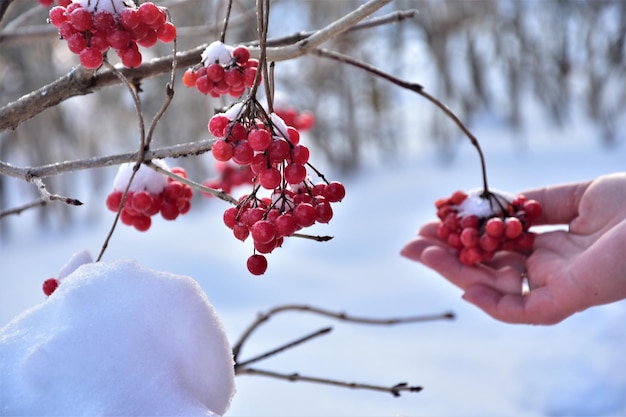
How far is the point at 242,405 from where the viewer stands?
1.50 metres

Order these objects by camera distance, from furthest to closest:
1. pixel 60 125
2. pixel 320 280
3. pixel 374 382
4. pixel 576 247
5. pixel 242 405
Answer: pixel 60 125, pixel 320 280, pixel 374 382, pixel 242 405, pixel 576 247

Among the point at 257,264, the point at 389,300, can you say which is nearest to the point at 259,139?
the point at 257,264

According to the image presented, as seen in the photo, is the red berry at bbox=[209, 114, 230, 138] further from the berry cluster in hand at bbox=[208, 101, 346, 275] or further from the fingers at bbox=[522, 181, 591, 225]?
the fingers at bbox=[522, 181, 591, 225]

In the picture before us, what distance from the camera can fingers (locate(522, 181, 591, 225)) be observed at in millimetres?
1280

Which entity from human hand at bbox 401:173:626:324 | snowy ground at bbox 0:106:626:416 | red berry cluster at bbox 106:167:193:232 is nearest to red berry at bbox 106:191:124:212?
red berry cluster at bbox 106:167:193:232

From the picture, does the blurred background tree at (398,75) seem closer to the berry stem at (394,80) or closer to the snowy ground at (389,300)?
the snowy ground at (389,300)

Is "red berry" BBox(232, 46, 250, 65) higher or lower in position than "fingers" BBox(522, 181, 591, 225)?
lower

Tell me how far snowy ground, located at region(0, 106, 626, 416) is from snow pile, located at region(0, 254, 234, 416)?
0.78 metres

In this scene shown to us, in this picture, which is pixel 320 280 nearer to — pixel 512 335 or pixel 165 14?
pixel 512 335

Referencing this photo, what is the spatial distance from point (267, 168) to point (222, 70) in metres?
0.18

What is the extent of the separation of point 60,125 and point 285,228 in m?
5.16

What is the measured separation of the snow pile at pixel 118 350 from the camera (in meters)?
0.60

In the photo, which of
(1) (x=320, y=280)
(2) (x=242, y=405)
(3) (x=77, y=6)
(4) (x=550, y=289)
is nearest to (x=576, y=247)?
(4) (x=550, y=289)

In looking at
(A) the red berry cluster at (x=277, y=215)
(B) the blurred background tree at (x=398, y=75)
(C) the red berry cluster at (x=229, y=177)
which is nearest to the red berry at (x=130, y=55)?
(A) the red berry cluster at (x=277, y=215)
